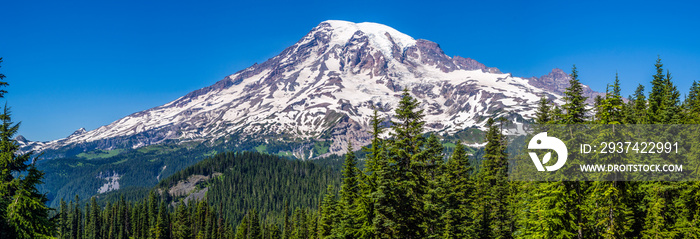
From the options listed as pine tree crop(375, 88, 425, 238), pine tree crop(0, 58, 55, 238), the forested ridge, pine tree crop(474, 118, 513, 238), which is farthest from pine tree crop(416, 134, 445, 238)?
pine tree crop(0, 58, 55, 238)

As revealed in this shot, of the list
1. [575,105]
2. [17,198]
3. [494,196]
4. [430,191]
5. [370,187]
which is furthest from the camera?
[494,196]

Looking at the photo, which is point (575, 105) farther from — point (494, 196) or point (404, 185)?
point (494, 196)

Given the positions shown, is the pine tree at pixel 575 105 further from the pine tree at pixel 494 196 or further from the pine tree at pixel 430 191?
the pine tree at pixel 494 196

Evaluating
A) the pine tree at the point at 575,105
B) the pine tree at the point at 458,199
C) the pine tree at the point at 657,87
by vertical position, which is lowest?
the pine tree at the point at 458,199

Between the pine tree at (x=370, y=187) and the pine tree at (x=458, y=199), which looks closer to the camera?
the pine tree at (x=370, y=187)

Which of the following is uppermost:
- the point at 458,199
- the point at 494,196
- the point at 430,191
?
the point at 430,191

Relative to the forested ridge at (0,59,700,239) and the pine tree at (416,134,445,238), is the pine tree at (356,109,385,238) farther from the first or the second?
the pine tree at (416,134,445,238)

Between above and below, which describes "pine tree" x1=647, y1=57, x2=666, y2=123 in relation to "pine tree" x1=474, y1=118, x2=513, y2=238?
above

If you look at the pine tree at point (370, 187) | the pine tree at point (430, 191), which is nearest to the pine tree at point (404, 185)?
the pine tree at point (430, 191)

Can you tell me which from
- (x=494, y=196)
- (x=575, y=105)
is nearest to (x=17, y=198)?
(x=575, y=105)

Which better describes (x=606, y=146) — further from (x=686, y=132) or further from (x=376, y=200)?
(x=686, y=132)

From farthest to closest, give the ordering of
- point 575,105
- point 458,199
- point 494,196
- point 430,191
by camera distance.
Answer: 1. point 458,199
2. point 494,196
3. point 430,191
4. point 575,105

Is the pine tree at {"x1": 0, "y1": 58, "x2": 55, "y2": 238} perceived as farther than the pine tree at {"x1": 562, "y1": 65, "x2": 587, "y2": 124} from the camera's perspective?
No

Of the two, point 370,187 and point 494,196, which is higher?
point 370,187
